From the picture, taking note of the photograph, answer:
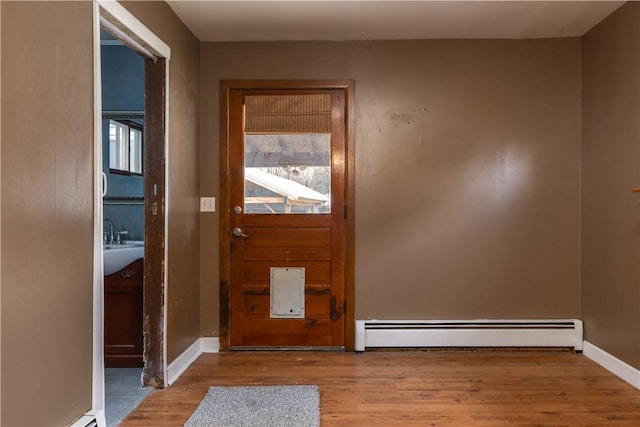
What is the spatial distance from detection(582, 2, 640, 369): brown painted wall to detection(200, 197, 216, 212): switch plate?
9.09 feet

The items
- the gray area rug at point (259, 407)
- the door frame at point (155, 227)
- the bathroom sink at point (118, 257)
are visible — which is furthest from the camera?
the bathroom sink at point (118, 257)

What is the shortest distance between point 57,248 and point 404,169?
91.8 inches

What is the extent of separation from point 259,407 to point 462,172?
215 centimetres

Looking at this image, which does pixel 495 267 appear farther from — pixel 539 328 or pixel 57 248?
pixel 57 248

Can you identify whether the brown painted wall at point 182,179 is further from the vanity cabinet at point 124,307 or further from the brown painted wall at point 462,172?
the brown painted wall at point 462,172

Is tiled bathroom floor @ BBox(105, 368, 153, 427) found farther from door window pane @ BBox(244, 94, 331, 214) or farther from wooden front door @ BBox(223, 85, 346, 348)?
door window pane @ BBox(244, 94, 331, 214)

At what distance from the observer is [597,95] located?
9.65 ft

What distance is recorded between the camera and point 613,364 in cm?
272

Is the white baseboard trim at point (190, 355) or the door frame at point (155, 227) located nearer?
the door frame at point (155, 227)

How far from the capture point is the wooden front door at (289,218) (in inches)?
125

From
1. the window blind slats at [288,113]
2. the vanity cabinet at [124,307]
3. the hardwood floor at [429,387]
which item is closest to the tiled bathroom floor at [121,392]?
the hardwood floor at [429,387]

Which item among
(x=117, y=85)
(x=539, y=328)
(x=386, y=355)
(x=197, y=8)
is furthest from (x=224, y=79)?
(x=539, y=328)

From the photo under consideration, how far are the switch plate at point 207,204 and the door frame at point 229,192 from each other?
6cm

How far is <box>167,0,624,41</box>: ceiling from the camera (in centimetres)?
262
